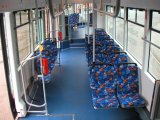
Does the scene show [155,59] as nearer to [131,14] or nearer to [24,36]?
[131,14]

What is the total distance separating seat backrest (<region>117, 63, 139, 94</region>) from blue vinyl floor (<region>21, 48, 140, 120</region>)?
445 millimetres

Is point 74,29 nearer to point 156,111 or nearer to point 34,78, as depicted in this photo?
point 34,78

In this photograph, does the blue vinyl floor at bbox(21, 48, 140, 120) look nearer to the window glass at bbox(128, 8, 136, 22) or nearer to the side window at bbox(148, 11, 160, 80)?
the side window at bbox(148, 11, 160, 80)

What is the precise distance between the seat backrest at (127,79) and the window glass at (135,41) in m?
0.51

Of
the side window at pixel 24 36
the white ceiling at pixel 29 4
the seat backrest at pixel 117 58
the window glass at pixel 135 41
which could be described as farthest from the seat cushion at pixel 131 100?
the side window at pixel 24 36

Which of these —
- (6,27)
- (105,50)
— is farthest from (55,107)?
(105,50)

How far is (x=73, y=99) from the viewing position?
5043mm

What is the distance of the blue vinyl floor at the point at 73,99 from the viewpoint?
4297 mm

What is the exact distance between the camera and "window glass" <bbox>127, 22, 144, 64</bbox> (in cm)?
501

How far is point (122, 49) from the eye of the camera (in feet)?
21.6

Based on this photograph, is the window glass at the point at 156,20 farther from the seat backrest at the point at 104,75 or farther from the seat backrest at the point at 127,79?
the seat backrest at the point at 104,75

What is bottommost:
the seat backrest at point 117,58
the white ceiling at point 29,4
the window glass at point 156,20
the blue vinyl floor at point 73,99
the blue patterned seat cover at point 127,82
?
the blue vinyl floor at point 73,99

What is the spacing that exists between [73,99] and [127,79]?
1.37 m

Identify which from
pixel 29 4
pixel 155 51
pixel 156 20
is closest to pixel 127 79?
pixel 155 51
